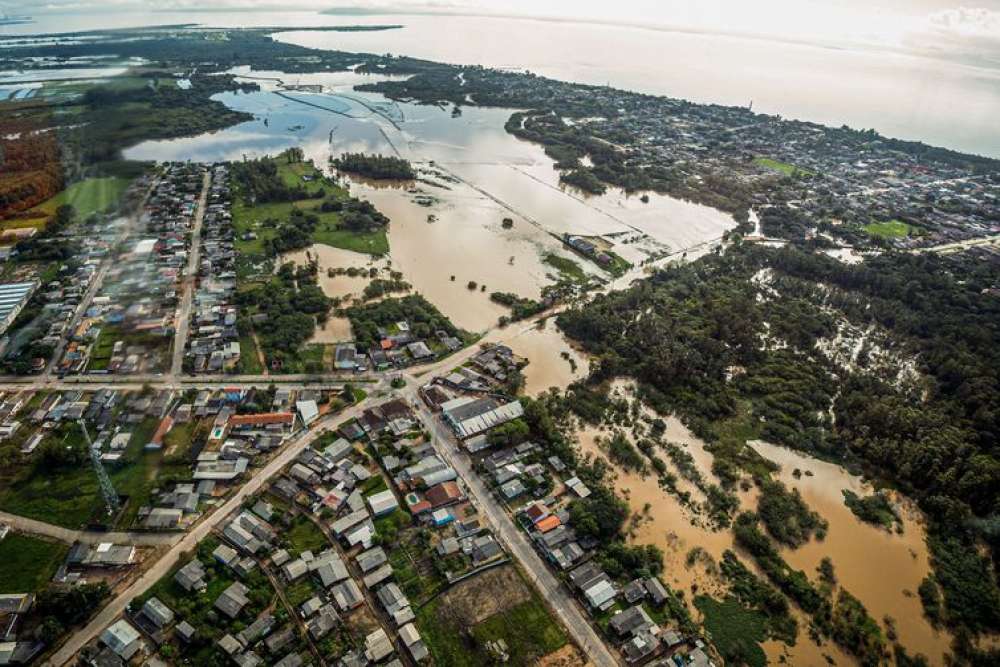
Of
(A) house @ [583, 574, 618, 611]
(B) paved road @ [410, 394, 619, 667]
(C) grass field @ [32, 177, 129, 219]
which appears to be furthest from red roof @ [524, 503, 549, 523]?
(C) grass field @ [32, 177, 129, 219]

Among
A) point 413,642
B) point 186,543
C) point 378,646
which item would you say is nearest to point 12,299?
point 186,543

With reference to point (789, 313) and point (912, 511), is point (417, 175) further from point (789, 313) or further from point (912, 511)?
point (912, 511)

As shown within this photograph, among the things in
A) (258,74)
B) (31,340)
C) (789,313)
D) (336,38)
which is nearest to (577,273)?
(789,313)

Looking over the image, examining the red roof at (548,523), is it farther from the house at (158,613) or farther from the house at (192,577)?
the house at (158,613)

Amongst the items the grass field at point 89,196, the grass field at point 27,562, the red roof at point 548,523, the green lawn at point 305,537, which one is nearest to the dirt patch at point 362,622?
the green lawn at point 305,537

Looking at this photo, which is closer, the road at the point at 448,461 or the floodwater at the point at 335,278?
the road at the point at 448,461
